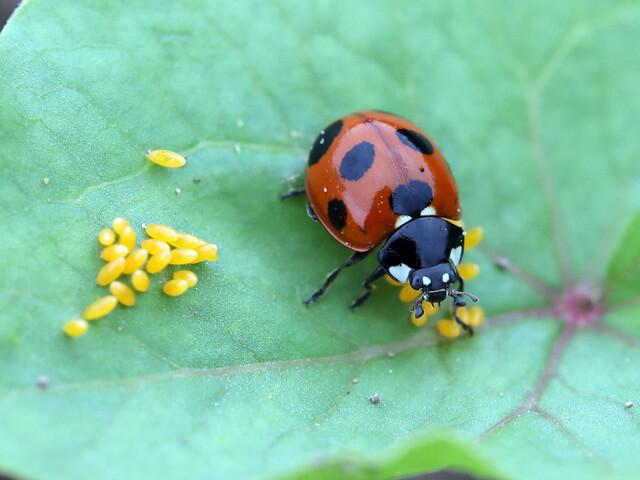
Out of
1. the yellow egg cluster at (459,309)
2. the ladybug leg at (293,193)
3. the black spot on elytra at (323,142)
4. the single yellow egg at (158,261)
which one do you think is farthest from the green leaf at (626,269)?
the single yellow egg at (158,261)

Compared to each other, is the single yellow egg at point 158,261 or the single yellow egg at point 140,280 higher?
the single yellow egg at point 158,261

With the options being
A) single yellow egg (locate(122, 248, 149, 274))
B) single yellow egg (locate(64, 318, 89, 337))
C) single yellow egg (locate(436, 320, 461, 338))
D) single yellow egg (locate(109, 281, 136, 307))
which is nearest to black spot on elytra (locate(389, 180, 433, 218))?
single yellow egg (locate(436, 320, 461, 338))

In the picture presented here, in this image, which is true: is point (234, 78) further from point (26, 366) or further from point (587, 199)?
point (587, 199)

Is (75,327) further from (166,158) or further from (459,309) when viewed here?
(459,309)

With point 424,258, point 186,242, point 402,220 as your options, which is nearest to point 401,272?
point 424,258

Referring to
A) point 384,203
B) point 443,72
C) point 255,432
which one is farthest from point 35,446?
point 443,72

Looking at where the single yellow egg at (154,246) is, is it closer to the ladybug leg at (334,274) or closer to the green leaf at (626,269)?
the ladybug leg at (334,274)
